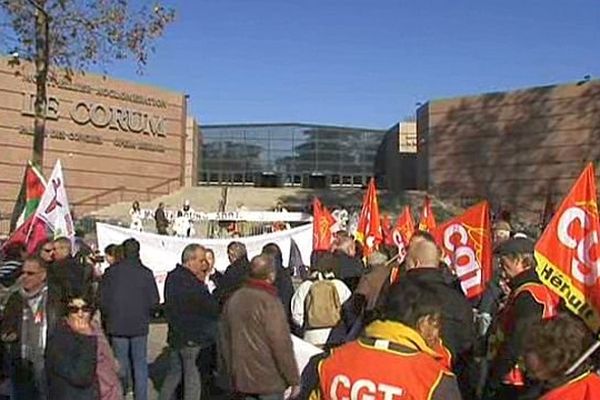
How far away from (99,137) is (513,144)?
23.3 meters

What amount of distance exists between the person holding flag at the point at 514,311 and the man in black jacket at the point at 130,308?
13.4 feet

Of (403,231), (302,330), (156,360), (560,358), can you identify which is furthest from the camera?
(403,231)

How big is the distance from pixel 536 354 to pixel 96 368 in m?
3.16

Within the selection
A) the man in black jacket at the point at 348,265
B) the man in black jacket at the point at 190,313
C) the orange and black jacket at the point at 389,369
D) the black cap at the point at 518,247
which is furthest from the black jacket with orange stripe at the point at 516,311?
the man in black jacket at the point at 348,265

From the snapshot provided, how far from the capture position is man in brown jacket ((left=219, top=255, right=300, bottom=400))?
22.1ft

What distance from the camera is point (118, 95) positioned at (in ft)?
169

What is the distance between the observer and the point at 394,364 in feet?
11.1

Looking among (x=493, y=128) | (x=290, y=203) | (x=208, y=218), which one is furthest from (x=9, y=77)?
(x=493, y=128)

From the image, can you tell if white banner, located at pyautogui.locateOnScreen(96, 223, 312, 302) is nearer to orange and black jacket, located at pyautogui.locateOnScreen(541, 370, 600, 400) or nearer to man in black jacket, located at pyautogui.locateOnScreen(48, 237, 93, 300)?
man in black jacket, located at pyautogui.locateOnScreen(48, 237, 93, 300)

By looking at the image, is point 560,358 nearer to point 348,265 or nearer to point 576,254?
point 576,254

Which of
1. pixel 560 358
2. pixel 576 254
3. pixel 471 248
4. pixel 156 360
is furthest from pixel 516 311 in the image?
pixel 156 360

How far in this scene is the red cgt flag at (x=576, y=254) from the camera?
550cm

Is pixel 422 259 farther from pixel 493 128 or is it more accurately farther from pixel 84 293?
pixel 493 128

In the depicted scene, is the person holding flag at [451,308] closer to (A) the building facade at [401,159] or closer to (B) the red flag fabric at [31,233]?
(B) the red flag fabric at [31,233]
